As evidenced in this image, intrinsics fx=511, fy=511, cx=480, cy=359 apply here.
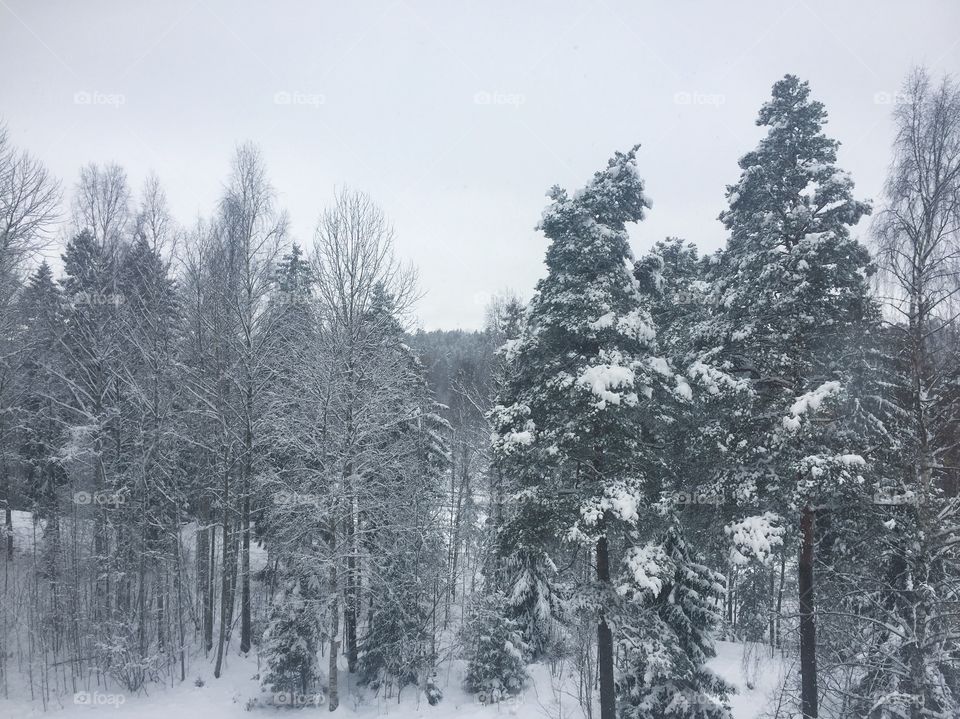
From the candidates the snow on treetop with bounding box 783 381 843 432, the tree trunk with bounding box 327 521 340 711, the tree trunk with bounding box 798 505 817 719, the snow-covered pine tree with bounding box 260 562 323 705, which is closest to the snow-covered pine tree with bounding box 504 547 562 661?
the tree trunk with bounding box 327 521 340 711

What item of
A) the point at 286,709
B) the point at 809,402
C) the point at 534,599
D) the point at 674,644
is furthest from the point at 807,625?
the point at 286,709

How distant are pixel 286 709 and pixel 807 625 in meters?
13.9

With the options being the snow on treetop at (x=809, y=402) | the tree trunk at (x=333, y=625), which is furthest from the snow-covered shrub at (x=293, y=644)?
the snow on treetop at (x=809, y=402)

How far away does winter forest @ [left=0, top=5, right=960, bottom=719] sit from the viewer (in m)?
9.88

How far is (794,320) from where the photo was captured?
1096 centimetres

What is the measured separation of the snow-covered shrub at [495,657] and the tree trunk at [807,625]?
8.44m

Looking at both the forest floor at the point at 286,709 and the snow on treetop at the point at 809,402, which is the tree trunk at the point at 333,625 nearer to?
the forest floor at the point at 286,709

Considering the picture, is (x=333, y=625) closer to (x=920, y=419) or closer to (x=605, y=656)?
(x=605, y=656)

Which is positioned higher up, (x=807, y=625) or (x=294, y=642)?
(x=807, y=625)

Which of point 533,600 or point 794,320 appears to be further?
point 533,600

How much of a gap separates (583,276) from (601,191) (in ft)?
6.72

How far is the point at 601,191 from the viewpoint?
39.1ft

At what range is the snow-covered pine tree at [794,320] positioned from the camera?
10258 mm

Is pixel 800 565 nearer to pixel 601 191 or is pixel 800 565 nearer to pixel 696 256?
pixel 601 191
